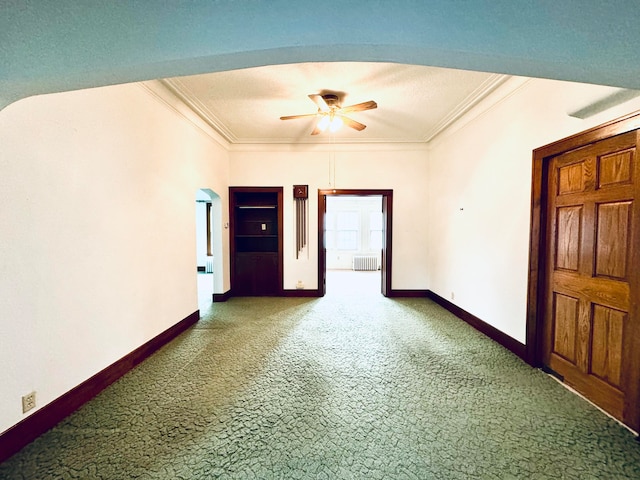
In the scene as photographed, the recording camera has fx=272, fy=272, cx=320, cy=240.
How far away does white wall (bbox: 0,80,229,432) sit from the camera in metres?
1.60

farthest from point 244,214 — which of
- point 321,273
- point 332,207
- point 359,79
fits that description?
point 332,207

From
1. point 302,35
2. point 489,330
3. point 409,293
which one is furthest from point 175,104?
point 409,293

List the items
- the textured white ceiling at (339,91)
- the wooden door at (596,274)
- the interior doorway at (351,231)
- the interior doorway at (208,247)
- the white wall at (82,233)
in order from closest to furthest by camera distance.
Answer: the white wall at (82,233) < the wooden door at (596,274) < the textured white ceiling at (339,91) < the interior doorway at (208,247) < the interior doorway at (351,231)

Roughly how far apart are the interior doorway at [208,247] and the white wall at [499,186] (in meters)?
3.87

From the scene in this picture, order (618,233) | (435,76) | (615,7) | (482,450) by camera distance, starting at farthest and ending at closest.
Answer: (435,76) → (618,233) → (482,450) → (615,7)

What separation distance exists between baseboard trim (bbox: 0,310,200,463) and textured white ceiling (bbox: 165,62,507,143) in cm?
283

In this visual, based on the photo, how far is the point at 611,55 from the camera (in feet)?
3.39

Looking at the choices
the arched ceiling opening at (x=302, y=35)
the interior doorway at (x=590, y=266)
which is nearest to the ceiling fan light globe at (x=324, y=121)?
the interior doorway at (x=590, y=266)

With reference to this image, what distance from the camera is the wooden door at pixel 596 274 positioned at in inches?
70.6

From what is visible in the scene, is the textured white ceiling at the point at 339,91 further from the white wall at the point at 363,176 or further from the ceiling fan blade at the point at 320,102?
the white wall at the point at 363,176

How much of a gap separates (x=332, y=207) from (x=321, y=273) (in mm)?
4742

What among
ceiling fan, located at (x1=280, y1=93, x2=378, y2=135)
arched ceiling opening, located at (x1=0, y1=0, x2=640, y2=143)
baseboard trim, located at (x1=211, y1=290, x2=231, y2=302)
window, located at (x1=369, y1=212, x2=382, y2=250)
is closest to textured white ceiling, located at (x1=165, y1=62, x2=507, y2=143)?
ceiling fan, located at (x1=280, y1=93, x2=378, y2=135)

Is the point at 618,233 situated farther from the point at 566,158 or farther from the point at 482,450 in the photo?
the point at 482,450

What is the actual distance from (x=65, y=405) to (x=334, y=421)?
1.86 m
